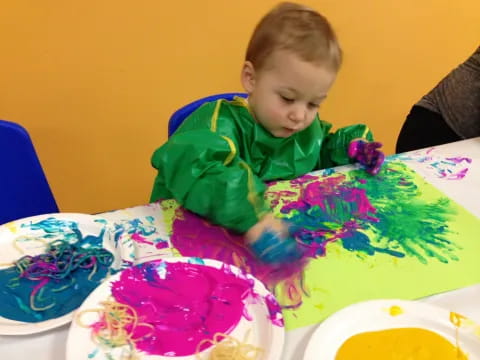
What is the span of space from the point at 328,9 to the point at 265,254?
131 cm

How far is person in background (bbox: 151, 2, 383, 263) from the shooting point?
2.65ft

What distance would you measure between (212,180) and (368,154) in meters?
0.41

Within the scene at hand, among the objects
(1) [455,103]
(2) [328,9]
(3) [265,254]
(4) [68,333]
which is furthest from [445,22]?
(4) [68,333]

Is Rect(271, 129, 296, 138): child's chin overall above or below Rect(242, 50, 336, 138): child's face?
below

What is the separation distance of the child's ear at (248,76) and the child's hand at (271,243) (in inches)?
12.0

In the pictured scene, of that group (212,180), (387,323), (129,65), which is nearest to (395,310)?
(387,323)

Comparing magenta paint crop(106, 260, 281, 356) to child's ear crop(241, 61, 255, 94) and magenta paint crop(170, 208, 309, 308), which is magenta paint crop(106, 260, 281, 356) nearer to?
magenta paint crop(170, 208, 309, 308)

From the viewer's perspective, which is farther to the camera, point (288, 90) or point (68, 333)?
point (288, 90)

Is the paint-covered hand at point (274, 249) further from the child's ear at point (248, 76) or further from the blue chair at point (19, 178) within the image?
the blue chair at point (19, 178)

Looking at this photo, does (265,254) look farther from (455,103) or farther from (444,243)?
(455,103)

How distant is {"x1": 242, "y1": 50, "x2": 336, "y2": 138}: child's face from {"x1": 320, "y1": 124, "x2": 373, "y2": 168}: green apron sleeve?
18 cm

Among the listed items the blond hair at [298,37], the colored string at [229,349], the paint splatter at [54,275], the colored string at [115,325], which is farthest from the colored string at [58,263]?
the blond hair at [298,37]

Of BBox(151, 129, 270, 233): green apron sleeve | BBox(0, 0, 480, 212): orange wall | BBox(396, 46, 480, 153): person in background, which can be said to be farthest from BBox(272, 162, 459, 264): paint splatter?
BBox(0, 0, 480, 212): orange wall

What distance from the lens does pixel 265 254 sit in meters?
0.75
